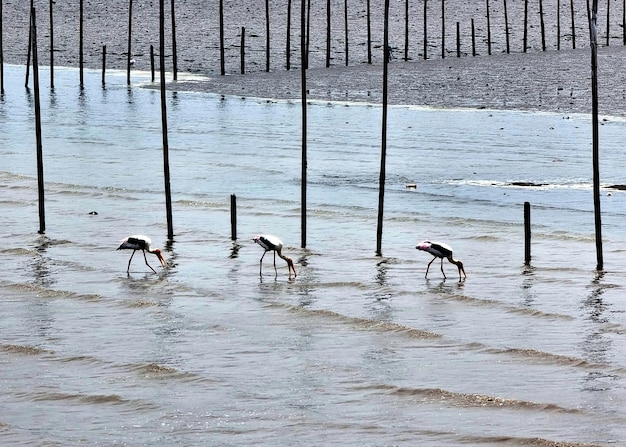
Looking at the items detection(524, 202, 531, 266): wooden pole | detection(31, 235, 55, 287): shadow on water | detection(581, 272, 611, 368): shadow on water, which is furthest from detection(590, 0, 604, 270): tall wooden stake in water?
detection(31, 235, 55, 287): shadow on water

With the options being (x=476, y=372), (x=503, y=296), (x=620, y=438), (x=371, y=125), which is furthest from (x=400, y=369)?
(x=371, y=125)

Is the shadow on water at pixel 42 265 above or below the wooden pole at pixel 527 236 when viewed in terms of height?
below

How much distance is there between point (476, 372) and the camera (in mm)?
17047

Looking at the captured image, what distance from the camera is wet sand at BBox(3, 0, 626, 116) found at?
61.9 metres

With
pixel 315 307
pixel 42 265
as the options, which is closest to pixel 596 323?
pixel 315 307

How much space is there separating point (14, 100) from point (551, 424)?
4844 cm

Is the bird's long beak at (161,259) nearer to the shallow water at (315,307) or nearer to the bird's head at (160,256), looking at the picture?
the bird's head at (160,256)

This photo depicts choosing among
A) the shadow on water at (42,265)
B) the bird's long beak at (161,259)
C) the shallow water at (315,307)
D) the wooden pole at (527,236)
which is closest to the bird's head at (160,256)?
the bird's long beak at (161,259)

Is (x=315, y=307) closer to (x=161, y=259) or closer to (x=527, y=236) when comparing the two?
(x=161, y=259)

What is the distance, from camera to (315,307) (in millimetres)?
20891

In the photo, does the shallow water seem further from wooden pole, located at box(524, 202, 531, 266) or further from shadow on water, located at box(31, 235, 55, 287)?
wooden pole, located at box(524, 202, 531, 266)

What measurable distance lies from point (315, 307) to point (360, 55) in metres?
64.5

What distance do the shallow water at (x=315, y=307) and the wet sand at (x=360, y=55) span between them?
1925cm

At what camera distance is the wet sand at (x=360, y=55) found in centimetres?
6188
